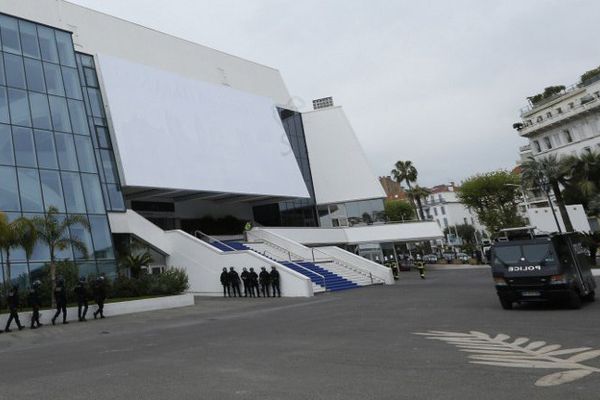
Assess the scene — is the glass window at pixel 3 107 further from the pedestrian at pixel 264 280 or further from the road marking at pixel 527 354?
the road marking at pixel 527 354

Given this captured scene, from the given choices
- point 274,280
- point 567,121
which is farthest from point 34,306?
point 567,121

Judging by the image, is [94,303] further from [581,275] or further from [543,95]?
[543,95]

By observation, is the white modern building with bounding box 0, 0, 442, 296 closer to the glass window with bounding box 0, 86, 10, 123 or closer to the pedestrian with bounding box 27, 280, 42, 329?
the glass window with bounding box 0, 86, 10, 123

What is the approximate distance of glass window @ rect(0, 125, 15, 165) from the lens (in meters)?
22.6

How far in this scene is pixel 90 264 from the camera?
23.3 metres

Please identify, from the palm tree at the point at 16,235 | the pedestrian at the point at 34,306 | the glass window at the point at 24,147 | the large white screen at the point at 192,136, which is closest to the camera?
the pedestrian at the point at 34,306

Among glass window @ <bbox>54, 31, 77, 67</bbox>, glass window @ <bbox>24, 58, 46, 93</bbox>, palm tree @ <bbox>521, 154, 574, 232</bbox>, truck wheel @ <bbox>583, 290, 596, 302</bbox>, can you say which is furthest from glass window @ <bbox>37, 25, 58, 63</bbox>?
palm tree @ <bbox>521, 154, 574, 232</bbox>

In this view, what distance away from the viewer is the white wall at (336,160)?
49094 mm

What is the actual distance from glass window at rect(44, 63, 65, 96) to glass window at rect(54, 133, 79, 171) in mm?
2975

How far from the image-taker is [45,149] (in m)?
24.5

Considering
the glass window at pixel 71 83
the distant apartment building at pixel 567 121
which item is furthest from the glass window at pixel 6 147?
the distant apartment building at pixel 567 121

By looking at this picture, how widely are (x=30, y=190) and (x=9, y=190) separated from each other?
941mm

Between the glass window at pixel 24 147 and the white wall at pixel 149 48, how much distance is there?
9.67 metres

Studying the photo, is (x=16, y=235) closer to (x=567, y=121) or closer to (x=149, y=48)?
(x=149, y=48)
